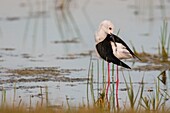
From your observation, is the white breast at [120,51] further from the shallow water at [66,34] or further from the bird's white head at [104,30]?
the shallow water at [66,34]

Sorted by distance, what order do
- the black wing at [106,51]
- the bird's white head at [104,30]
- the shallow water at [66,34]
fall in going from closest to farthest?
the black wing at [106,51], the bird's white head at [104,30], the shallow water at [66,34]


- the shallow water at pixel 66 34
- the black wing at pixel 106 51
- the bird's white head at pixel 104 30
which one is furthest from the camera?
the shallow water at pixel 66 34

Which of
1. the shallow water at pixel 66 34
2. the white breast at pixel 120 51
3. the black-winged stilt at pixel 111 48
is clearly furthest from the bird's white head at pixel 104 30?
the shallow water at pixel 66 34

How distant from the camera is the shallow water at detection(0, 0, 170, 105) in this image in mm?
6945

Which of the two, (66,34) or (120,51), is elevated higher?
(66,34)

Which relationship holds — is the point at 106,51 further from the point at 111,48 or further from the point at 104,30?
the point at 104,30

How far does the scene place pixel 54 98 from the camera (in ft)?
20.6

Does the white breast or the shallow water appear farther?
the shallow water

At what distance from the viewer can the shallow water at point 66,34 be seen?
695 centimetres

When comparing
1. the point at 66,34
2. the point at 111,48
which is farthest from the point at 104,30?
the point at 66,34

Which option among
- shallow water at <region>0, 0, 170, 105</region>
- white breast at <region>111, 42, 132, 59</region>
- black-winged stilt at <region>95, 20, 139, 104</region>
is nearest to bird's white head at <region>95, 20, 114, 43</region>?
black-winged stilt at <region>95, 20, 139, 104</region>

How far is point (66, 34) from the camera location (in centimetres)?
999

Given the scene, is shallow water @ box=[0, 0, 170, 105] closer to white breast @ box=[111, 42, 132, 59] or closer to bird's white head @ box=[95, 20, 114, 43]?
white breast @ box=[111, 42, 132, 59]

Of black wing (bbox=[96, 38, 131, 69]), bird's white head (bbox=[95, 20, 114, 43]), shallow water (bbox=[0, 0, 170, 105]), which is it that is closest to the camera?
black wing (bbox=[96, 38, 131, 69])
